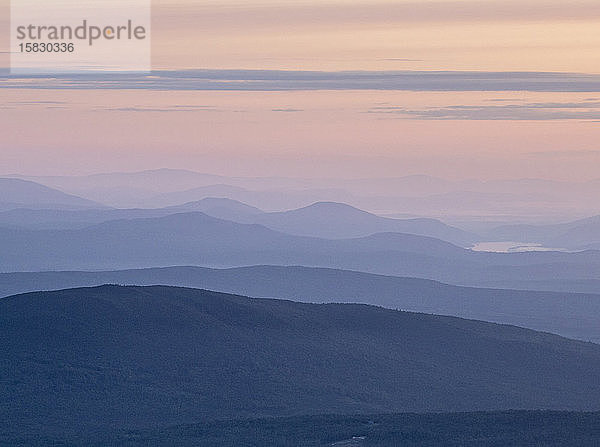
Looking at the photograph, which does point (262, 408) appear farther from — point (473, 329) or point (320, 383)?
point (473, 329)

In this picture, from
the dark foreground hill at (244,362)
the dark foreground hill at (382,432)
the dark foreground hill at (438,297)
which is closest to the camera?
the dark foreground hill at (382,432)

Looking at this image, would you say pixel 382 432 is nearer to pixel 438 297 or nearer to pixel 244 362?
pixel 244 362

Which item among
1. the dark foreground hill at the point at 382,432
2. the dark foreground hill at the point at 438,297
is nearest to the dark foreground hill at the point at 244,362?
the dark foreground hill at the point at 382,432

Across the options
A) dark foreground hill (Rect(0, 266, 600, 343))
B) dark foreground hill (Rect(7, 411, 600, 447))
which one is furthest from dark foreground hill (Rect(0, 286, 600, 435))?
dark foreground hill (Rect(0, 266, 600, 343))

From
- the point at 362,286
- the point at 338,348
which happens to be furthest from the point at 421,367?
the point at 362,286

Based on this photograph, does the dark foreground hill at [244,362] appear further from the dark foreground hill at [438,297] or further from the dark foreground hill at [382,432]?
the dark foreground hill at [438,297]
